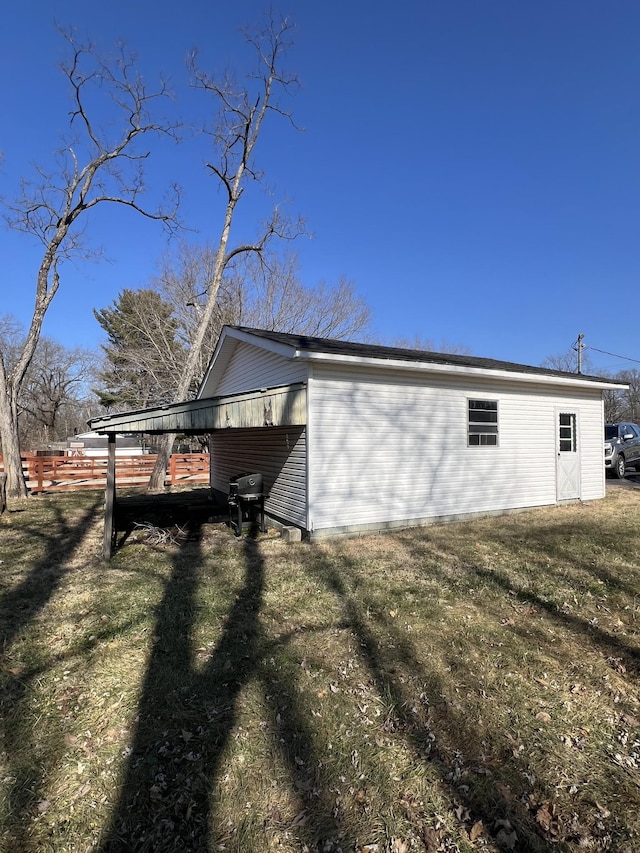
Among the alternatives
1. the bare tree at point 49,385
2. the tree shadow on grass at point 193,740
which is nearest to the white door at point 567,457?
the tree shadow on grass at point 193,740

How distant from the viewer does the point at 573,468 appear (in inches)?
428

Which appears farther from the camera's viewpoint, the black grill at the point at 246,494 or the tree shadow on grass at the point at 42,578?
the black grill at the point at 246,494

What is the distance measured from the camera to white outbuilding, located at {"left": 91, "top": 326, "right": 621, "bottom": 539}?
735cm

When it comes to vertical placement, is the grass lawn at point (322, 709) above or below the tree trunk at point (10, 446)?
below

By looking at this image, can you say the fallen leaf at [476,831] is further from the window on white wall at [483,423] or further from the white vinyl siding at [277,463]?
the window on white wall at [483,423]

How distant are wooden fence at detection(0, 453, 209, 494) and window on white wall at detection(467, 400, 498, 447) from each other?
11206 millimetres

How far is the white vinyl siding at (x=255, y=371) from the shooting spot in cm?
807

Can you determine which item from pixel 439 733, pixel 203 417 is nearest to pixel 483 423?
pixel 203 417

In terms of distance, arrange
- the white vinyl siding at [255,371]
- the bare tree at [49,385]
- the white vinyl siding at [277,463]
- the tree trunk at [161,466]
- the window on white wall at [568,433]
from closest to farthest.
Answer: the white vinyl siding at [277,463]
the white vinyl siding at [255,371]
the window on white wall at [568,433]
the tree trunk at [161,466]
the bare tree at [49,385]

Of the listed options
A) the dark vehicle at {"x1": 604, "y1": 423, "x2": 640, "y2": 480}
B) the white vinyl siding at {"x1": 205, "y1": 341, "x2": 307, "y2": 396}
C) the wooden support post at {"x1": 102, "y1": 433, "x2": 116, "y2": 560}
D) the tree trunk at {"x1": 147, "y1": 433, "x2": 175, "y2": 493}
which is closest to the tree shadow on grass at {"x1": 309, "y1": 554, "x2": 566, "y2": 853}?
the wooden support post at {"x1": 102, "y1": 433, "x2": 116, "y2": 560}

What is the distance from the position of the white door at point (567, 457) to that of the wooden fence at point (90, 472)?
12260 mm

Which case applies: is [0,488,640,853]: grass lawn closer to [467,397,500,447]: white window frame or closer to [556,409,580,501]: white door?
[467,397,500,447]: white window frame

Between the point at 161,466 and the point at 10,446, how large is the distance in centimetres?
431

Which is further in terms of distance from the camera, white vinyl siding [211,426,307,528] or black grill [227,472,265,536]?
black grill [227,472,265,536]
